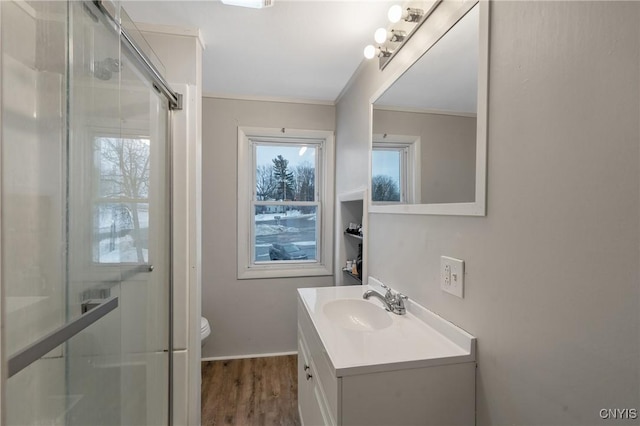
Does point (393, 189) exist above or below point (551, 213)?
above

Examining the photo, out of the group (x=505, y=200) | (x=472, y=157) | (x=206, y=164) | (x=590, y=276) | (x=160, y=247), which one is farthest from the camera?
(x=206, y=164)

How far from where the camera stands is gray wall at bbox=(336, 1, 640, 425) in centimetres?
55

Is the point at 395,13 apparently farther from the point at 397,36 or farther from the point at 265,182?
the point at 265,182

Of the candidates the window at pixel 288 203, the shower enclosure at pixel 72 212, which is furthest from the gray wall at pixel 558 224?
the window at pixel 288 203

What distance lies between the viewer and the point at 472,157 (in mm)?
958

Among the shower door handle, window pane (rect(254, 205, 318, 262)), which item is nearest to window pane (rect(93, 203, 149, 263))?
the shower door handle

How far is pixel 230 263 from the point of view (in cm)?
249

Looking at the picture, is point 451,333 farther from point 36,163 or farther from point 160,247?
point 160,247

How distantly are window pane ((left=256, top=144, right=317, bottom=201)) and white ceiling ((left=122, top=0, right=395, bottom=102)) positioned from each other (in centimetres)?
59

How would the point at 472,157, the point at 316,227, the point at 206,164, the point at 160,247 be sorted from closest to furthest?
the point at 472,157 → the point at 160,247 → the point at 206,164 → the point at 316,227

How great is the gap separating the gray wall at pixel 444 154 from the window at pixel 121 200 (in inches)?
48.3

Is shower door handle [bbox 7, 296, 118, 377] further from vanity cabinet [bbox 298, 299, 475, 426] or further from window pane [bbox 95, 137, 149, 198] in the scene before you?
vanity cabinet [bbox 298, 299, 475, 426]

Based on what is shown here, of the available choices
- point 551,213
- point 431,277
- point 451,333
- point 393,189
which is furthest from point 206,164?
point 551,213

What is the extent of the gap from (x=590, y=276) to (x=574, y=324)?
121 millimetres
